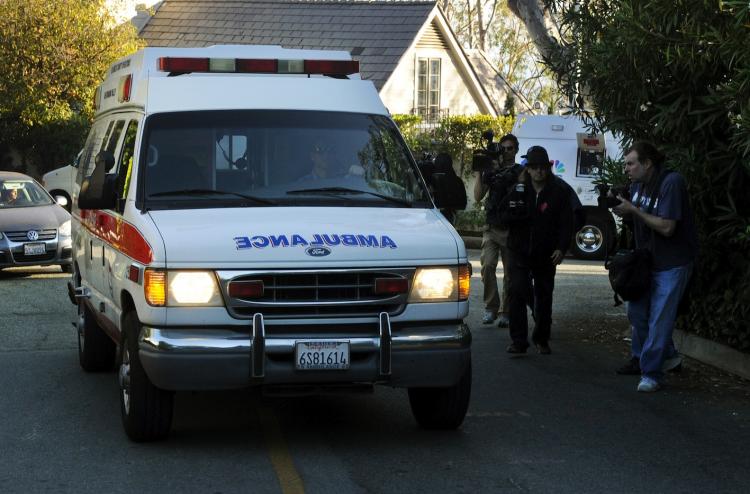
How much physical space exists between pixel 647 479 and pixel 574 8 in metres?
6.37

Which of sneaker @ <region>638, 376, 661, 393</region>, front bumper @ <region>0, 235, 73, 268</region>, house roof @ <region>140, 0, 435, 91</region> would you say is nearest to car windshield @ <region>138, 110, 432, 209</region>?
sneaker @ <region>638, 376, 661, 393</region>

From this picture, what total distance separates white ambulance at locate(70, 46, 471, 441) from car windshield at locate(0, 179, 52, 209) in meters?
9.89

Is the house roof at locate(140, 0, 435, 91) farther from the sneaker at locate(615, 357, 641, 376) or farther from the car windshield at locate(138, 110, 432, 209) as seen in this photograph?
the car windshield at locate(138, 110, 432, 209)

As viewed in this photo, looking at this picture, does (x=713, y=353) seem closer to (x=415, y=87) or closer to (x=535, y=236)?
(x=535, y=236)

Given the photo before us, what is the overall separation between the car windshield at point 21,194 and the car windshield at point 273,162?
10.9m

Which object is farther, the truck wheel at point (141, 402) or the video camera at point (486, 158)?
the video camera at point (486, 158)

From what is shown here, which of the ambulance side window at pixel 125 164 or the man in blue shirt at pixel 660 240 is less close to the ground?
the ambulance side window at pixel 125 164

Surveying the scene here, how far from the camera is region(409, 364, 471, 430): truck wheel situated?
7996mm

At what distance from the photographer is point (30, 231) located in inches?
696

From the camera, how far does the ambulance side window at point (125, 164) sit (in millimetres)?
8359

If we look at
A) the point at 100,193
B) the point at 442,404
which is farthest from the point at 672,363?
the point at 100,193

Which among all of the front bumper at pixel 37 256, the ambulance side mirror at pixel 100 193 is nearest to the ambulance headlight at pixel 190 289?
the ambulance side mirror at pixel 100 193

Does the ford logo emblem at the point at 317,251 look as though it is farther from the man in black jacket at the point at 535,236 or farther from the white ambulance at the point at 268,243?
the man in black jacket at the point at 535,236

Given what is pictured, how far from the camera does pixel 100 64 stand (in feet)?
103
